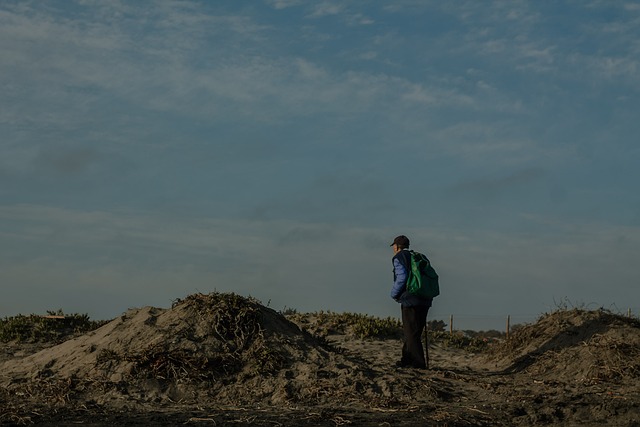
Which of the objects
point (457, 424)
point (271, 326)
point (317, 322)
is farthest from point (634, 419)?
point (317, 322)

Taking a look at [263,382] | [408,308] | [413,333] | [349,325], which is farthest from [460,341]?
[263,382]

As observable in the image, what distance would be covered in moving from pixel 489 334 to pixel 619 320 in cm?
2237

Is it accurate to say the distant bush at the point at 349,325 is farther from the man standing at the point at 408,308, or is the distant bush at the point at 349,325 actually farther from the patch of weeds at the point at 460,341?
the man standing at the point at 408,308

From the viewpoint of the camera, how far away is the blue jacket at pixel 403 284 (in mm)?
14898

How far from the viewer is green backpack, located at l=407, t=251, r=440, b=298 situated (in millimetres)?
14773

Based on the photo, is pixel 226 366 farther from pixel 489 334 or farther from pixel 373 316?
pixel 489 334

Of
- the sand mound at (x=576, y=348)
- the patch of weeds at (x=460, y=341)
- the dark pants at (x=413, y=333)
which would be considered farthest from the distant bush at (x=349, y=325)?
the dark pants at (x=413, y=333)

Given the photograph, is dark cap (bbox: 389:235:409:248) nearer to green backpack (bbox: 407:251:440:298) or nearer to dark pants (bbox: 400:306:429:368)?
green backpack (bbox: 407:251:440:298)

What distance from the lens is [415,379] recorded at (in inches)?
526

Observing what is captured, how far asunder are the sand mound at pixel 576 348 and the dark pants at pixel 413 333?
250cm

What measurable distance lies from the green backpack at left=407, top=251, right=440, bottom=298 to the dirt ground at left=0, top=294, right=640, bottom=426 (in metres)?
1.48

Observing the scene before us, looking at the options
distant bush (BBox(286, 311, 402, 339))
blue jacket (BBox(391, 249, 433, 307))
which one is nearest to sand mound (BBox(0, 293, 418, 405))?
blue jacket (BBox(391, 249, 433, 307))

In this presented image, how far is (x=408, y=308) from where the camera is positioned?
49.1 feet

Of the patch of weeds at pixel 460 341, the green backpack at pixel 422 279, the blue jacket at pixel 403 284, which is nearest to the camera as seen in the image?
the green backpack at pixel 422 279
